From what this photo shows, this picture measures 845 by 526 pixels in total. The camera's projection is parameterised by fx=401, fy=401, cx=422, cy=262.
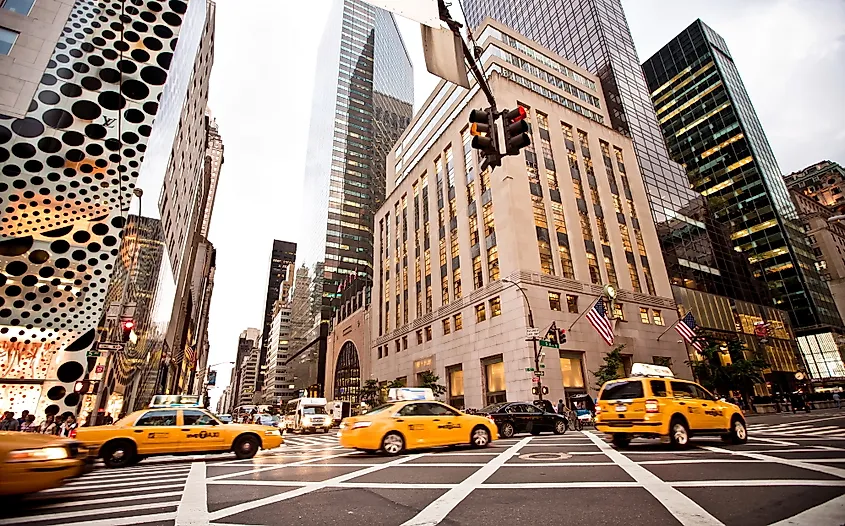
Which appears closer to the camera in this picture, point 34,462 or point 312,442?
point 34,462

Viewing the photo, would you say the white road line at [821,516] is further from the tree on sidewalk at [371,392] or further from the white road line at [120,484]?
the tree on sidewalk at [371,392]

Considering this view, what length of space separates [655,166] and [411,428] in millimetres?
57569

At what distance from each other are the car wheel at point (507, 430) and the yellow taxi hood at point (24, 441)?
13.9 m

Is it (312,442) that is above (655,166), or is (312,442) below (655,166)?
below

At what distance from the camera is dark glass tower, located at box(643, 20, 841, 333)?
69062 mm

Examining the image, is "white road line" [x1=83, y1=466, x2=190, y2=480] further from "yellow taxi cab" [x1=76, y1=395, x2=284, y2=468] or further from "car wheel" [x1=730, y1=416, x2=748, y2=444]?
"car wheel" [x1=730, y1=416, x2=748, y2=444]

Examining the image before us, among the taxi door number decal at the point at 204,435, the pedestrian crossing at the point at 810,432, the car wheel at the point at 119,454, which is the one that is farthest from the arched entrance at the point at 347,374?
the pedestrian crossing at the point at 810,432

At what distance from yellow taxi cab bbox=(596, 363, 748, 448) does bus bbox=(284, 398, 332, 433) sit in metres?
22.2

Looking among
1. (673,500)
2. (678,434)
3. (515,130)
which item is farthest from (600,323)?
(673,500)

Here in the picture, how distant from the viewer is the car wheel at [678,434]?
382 inches

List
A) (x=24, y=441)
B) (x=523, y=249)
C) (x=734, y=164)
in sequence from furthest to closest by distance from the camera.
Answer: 1. (x=734, y=164)
2. (x=523, y=249)
3. (x=24, y=441)

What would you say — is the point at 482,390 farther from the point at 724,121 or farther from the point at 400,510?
the point at 724,121

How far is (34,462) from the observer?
5172 mm

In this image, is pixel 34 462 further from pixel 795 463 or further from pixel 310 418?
pixel 310 418
